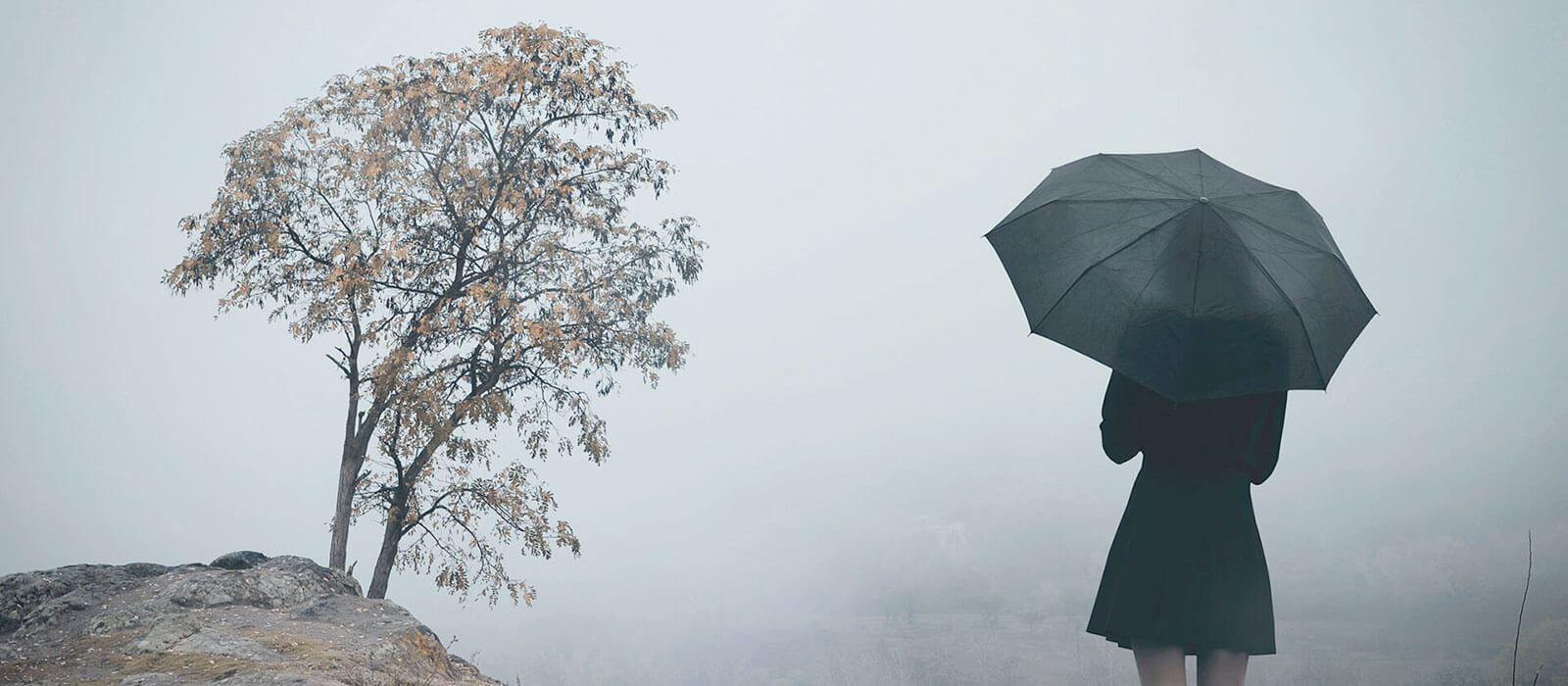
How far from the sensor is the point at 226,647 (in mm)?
9523

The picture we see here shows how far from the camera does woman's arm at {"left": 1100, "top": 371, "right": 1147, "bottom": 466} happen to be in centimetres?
416

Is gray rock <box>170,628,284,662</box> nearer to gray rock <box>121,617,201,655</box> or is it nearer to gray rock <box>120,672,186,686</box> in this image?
gray rock <box>121,617,201,655</box>

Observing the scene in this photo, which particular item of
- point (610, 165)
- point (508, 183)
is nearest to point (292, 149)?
point (508, 183)

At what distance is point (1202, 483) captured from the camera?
4.03m

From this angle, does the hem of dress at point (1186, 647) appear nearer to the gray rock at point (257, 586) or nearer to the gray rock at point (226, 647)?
the gray rock at point (226, 647)

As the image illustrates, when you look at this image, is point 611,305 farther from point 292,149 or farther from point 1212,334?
point 1212,334

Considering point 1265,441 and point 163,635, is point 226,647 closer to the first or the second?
point 163,635

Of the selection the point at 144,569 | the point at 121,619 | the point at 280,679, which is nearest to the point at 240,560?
the point at 144,569

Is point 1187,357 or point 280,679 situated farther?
point 280,679

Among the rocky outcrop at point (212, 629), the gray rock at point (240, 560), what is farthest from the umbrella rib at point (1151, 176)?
the gray rock at point (240, 560)

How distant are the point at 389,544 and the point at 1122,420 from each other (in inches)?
575

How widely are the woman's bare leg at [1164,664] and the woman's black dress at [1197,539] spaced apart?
45 millimetres

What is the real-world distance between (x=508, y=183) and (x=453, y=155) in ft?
4.11

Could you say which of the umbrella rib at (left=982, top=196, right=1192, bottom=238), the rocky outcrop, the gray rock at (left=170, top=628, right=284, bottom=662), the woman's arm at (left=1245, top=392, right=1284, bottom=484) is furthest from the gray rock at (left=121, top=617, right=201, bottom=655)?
the woman's arm at (left=1245, top=392, right=1284, bottom=484)
